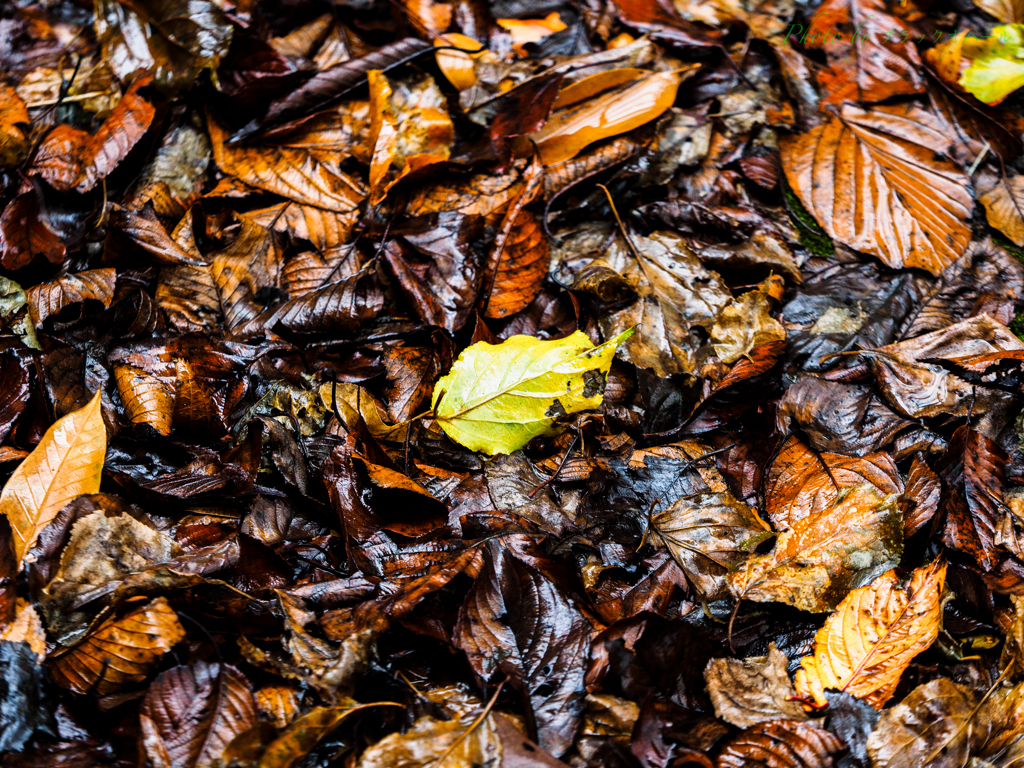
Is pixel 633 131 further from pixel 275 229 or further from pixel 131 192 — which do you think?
pixel 131 192

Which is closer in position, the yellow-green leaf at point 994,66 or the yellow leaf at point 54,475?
the yellow leaf at point 54,475

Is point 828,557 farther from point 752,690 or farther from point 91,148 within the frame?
point 91,148

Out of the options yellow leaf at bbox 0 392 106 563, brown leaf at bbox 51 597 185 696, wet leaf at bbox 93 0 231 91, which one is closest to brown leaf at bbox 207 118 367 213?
wet leaf at bbox 93 0 231 91

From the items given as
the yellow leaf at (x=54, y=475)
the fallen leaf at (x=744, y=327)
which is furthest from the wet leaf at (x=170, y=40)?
the fallen leaf at (x=744, y=327)

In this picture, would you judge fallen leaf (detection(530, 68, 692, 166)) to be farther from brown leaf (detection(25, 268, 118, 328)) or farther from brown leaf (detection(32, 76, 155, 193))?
brown leaf (detection(25, 268, 118, 328))

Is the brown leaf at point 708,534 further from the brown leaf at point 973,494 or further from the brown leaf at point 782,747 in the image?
the brown leaf at point 973,494

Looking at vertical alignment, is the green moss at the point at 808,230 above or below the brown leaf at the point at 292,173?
below

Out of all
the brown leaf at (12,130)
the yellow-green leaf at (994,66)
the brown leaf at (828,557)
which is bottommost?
the brown leaf at (828,557)
